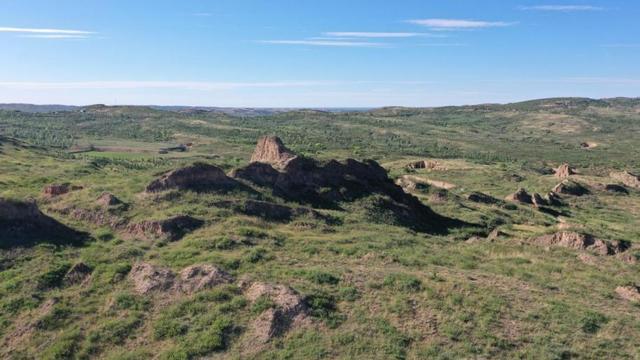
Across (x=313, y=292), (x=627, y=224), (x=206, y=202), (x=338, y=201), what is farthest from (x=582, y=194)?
(x=313, y=292)

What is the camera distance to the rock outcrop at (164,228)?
37.1 metres

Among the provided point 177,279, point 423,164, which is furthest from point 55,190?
point 423,164

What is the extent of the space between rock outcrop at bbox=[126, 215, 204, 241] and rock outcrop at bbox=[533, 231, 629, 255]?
28.1 meters

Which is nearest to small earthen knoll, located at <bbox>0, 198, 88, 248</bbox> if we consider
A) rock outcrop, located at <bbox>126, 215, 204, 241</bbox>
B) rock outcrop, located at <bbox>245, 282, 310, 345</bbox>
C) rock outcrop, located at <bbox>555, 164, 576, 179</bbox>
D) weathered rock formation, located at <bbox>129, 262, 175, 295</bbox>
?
rock outcrop, located at <bbox>126, 215, 204, 241</bbox>

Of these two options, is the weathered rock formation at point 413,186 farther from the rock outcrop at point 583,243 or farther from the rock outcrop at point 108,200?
the rock outcrop at point 108,200

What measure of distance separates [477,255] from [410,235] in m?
6.31

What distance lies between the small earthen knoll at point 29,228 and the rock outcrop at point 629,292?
111 feet

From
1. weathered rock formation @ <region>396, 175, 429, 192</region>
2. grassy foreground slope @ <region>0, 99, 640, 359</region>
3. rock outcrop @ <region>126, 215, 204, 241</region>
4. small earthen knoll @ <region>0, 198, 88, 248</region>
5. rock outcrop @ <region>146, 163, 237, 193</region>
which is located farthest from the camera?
weathered rock formation @ <region>396, 175, 429, 192</region>

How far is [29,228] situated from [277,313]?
2101 cm

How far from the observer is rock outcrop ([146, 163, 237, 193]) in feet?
148

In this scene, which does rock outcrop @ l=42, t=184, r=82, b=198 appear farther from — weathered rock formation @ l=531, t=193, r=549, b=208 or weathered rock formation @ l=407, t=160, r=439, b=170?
weathered rock formation @ l=407, t=160, r=439, b=170

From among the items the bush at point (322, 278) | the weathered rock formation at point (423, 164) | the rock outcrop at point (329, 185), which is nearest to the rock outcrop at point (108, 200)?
the rock outcrop at point (329, 185)

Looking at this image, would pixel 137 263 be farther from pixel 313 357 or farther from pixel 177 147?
pixel 177 147

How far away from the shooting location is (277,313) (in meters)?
25.4
